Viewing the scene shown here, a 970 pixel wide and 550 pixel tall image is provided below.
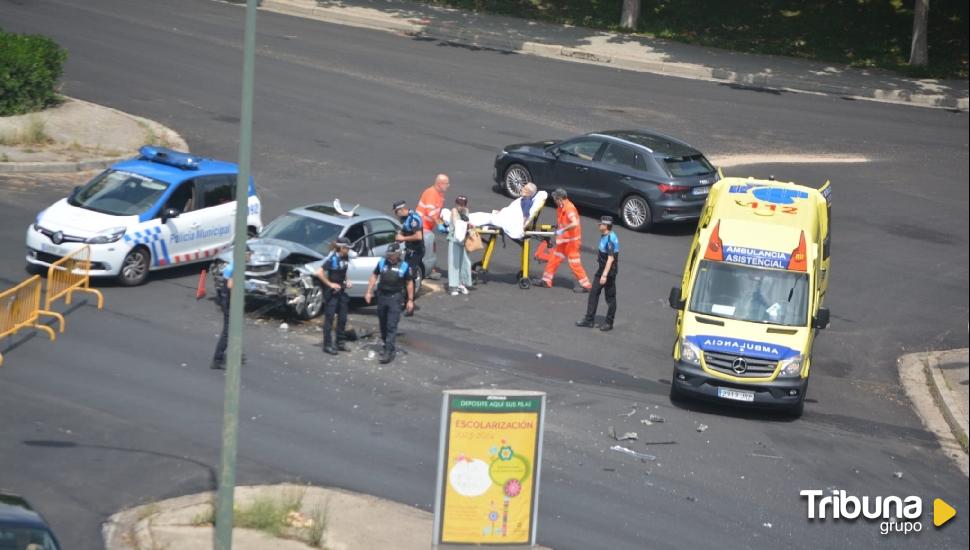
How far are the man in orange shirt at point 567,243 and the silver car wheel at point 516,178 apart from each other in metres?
4.76

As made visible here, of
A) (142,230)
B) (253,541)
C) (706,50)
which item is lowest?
(253,541)

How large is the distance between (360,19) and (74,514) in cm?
3119

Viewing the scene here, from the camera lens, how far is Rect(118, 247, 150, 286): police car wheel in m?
19.9

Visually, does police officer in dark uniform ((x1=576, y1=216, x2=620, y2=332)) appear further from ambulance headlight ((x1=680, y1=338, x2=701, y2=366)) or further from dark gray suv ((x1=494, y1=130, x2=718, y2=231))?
dark gray suv ((x1=494, y1=130, x2=718, y2=231))

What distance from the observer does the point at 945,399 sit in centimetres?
1861

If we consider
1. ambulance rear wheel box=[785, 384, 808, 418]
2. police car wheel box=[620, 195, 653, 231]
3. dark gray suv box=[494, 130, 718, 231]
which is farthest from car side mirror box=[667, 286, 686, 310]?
police car wheel box=[620, 195, 653, 231]

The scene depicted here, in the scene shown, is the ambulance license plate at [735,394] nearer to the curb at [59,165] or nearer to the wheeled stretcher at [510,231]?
the wheeled stretcher at [510,231]

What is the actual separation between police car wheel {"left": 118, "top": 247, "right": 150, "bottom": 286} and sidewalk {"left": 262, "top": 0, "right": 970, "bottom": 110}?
21963 millimetres

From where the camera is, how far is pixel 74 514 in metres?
12.6

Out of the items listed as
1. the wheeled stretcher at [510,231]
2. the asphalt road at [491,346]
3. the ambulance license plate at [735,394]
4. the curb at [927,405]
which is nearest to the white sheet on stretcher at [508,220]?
the wheeled stretcher at [510,231]

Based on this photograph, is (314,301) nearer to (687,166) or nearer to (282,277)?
(282,277)

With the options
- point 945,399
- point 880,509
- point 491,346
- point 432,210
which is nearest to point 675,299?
point 491,346

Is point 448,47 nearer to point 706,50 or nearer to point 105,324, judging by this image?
point 706,50

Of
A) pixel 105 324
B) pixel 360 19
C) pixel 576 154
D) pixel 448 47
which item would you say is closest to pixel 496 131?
pixel 576 154
